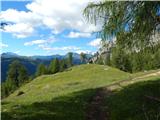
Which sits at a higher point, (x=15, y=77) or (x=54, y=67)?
(x=54, y=67)

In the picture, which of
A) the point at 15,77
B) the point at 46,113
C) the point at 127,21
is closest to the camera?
the point at 127,21

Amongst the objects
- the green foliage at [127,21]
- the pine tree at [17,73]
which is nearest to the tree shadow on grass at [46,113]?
the green foliage at [127,21]

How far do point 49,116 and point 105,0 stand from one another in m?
6.44

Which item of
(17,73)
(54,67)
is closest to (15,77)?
(17,73)

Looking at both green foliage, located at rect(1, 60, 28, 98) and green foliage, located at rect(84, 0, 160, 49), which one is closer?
green foliage, located at rect(84, 0, 160, 49)

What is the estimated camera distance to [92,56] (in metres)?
18.3

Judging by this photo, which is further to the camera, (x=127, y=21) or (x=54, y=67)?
(x=54, y=67)

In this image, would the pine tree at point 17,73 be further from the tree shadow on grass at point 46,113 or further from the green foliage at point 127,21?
the green foliage at point 127,21

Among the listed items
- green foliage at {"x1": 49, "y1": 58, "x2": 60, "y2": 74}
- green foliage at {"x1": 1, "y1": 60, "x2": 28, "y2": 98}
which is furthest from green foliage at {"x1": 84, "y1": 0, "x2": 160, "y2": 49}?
green foliage at {"x1": 49, "y1": 58, "x2": 60, "y2": 74}

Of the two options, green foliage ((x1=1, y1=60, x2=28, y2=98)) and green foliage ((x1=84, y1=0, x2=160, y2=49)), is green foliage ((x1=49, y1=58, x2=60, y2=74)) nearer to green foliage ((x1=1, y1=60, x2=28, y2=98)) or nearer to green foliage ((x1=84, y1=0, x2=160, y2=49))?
green foliage ((x1=1, y1=60, x2=28, y2=98))

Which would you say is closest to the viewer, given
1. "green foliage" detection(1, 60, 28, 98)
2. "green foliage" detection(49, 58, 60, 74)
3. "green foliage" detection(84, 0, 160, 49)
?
"green foliage" detection(84, 0, 160, 49)

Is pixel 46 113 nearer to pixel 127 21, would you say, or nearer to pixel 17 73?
pixel 127 21

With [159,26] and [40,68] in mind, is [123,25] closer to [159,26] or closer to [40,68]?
[159,26]

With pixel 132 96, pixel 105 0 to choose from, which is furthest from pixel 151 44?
pixel 132 96
